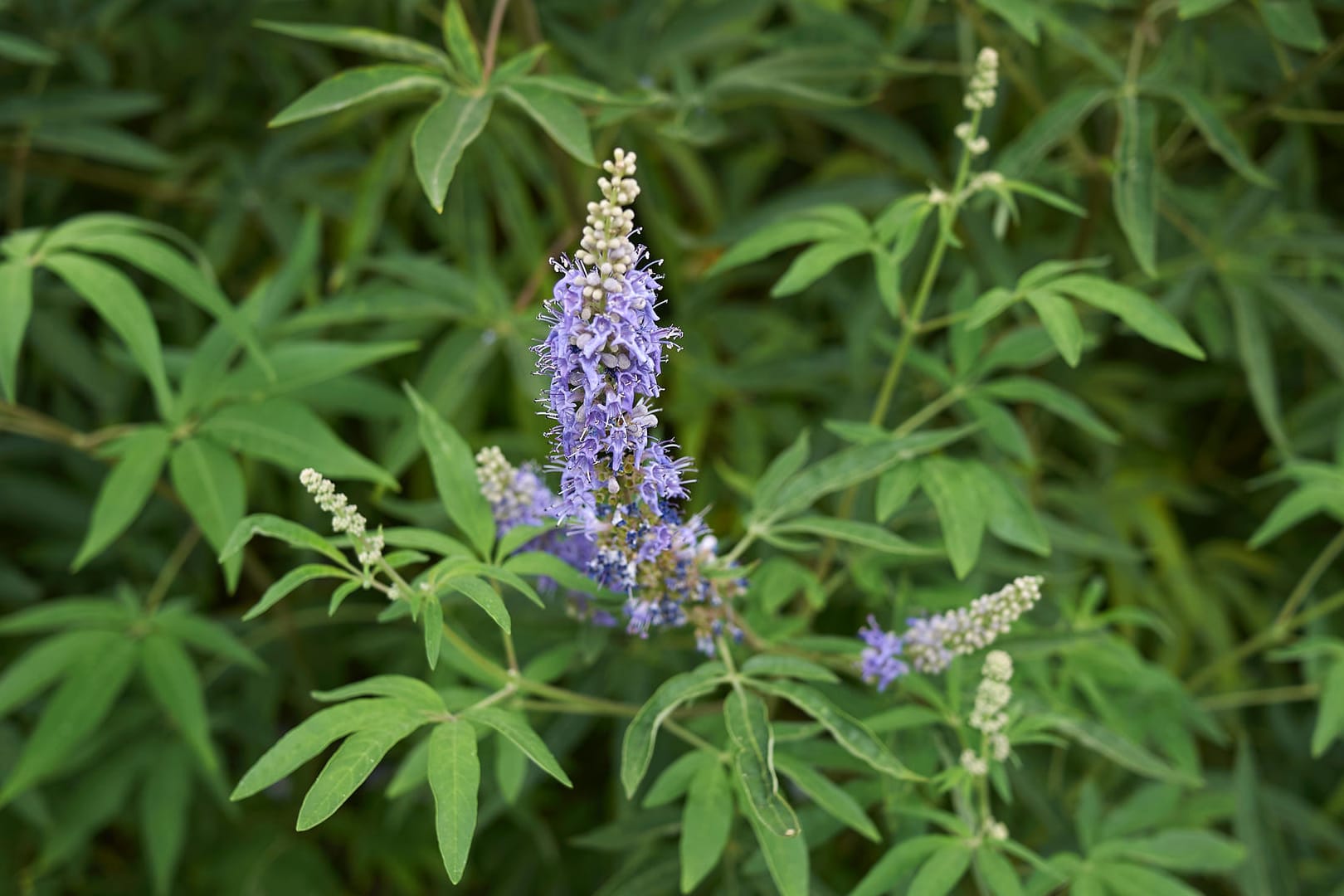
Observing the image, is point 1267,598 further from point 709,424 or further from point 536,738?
point 536,738

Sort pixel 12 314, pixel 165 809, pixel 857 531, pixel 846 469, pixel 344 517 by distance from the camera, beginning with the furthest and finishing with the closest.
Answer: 1. pixel 165 809
2. pixel 12 314
3. pixel 846 469
4. pixel 857 531
5. pixel 344 517

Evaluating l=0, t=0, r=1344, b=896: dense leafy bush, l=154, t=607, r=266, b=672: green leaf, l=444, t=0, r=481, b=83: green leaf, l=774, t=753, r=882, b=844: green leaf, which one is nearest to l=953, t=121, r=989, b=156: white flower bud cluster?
l=0, t=0, r=1344, b=896: dense leafy bush

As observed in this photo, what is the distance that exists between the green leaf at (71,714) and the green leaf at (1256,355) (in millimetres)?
2462

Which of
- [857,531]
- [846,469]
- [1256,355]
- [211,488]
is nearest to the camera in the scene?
[857,531]

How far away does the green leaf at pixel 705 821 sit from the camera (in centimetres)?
172

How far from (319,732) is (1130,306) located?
1.38 m

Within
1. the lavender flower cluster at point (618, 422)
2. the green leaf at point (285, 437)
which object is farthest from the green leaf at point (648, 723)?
the green leaf at point (285, 437)

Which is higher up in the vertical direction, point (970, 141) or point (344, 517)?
point (970, 141)

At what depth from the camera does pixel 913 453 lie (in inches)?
79.8

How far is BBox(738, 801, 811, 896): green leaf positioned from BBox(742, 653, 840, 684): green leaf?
0.65 ft

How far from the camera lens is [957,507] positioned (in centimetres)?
197

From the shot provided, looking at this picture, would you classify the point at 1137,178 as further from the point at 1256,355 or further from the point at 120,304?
the point at 120,304

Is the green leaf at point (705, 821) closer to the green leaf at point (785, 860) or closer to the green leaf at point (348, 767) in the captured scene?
the green leaf at point (785, 860)

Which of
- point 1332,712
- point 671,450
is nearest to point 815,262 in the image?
point 671,450
